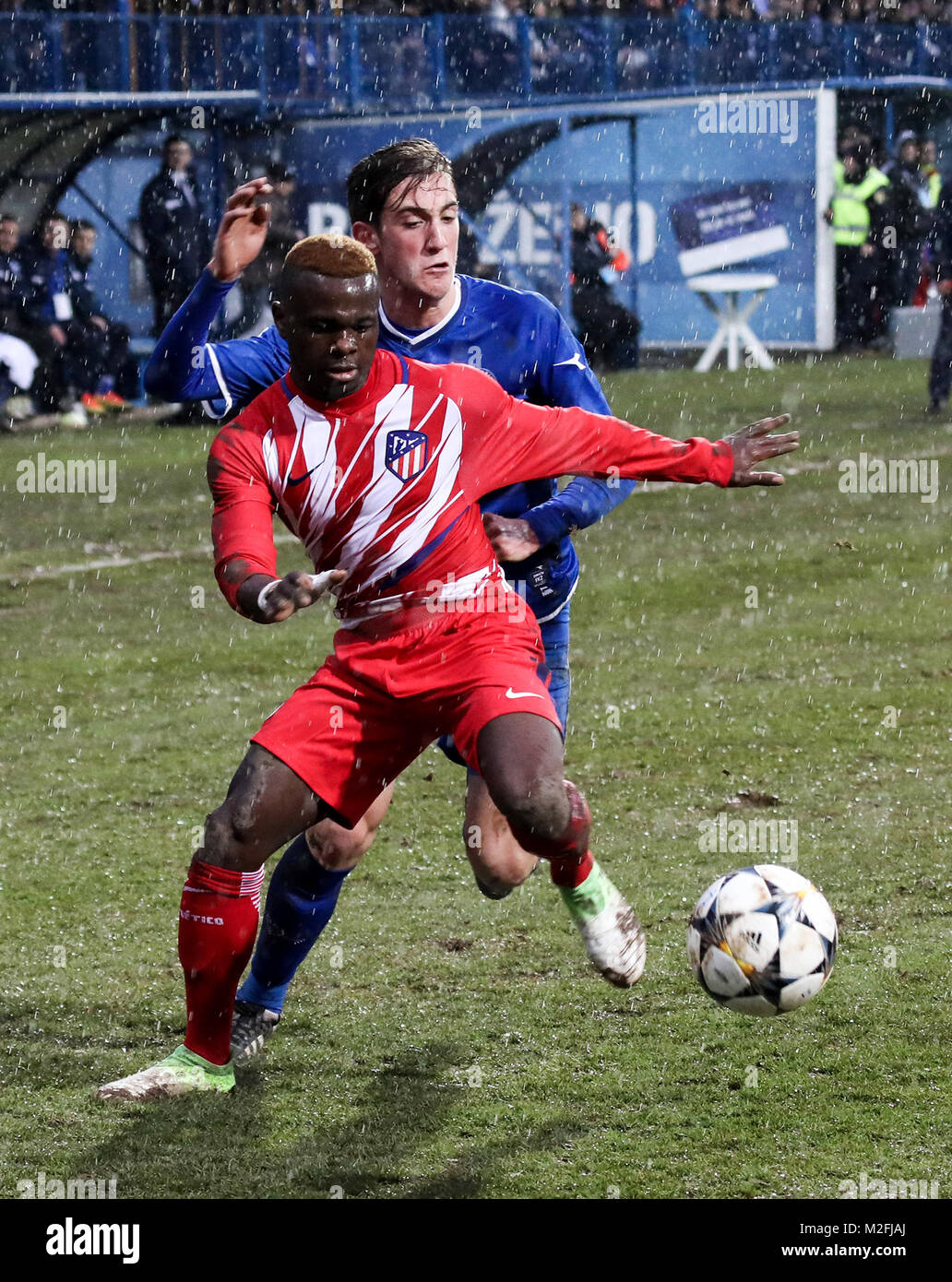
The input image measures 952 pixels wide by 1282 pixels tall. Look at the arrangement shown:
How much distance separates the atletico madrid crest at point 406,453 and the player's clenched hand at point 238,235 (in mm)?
586

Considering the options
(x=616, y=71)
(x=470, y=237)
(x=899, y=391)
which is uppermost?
(x=616, y=71)

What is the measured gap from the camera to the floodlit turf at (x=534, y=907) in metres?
4.14

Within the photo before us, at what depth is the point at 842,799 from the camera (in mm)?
6840

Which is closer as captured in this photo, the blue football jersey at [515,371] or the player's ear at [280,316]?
the player's ear at [280,316]

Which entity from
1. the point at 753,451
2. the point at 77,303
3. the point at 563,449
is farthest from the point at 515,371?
the point at 77,303

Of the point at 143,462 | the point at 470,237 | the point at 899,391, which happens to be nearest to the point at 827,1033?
the point at 143,462

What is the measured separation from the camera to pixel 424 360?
4754 mm

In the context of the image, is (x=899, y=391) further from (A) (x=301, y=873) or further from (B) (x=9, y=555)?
(A) (x=301, y=873)

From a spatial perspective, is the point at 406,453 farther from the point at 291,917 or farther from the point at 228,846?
the point at 291,917

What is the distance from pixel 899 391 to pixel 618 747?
12.0 m

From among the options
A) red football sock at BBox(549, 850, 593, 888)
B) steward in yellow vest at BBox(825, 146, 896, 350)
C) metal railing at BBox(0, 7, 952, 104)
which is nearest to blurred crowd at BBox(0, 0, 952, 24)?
metal railing at BBox(0, 7, 952, 104)

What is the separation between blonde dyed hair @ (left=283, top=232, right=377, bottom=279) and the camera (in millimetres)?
4121

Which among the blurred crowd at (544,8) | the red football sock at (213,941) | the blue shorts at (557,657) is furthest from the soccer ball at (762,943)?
the blurred crowd at (544,8)

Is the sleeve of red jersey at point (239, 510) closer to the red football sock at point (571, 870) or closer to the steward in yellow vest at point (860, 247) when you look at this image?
the red football sock at point (571, 870)
